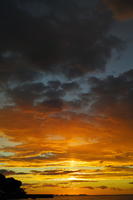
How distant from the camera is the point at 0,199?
178 meters

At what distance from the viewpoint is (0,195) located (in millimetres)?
187000

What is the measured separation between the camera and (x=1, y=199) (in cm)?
18012

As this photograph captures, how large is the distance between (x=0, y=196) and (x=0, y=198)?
3603 millimetres

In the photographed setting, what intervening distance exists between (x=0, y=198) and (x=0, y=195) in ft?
19.0

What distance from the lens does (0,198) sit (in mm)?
181375

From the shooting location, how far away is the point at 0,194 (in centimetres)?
18875

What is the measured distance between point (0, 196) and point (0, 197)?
180cm

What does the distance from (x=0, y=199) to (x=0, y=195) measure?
31.3 feet

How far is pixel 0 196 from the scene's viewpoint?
185 meters

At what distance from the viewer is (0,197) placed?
183 metres

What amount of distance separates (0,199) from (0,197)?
5.57 meters

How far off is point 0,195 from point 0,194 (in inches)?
71.0

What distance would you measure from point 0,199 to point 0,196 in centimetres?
735
